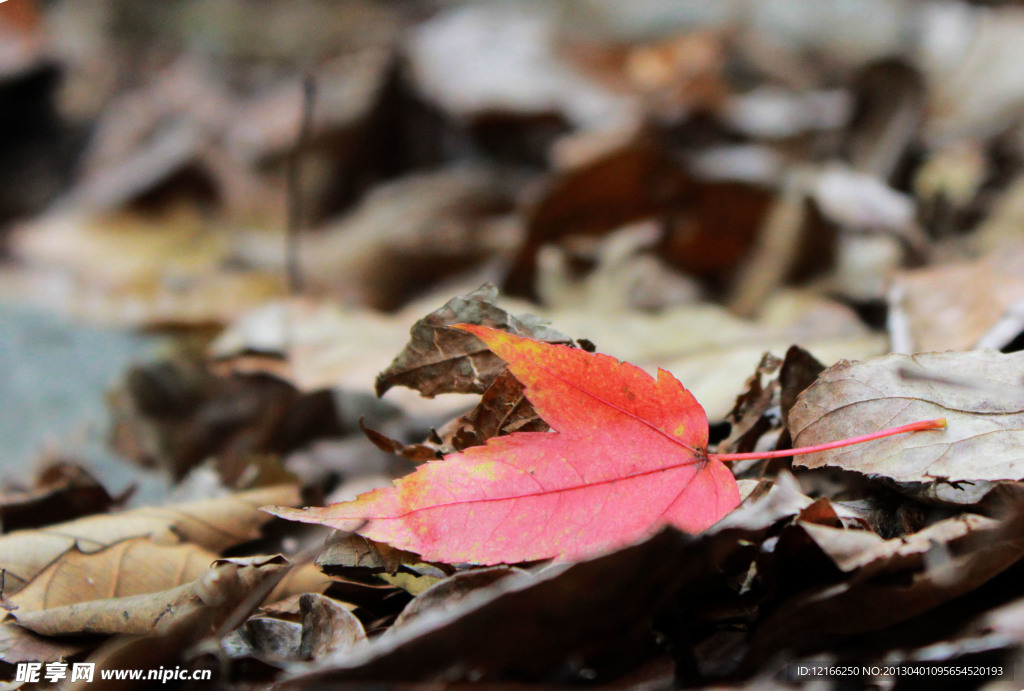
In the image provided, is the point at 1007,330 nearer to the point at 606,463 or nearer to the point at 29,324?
the point at 606,463

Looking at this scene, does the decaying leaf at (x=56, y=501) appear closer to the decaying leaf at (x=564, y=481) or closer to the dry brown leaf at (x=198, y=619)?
the dry brown leaf at (x=198, y=619)

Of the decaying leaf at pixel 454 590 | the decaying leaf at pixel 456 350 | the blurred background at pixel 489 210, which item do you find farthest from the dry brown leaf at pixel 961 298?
the decaying leaf at pixel 454 590

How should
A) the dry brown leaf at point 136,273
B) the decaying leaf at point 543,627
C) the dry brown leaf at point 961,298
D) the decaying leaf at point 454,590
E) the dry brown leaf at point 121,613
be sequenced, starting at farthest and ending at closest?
the dry brown leaf at point 136,273
the dry brown leaf at point 961,298
the dry brown leaf at point 121,613
the decaying leaf at point 454,590
the decaying leaf at point 543,627

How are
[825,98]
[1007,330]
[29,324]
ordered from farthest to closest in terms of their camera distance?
1. [825,98]
2. [29,324]
3. [1007,330]

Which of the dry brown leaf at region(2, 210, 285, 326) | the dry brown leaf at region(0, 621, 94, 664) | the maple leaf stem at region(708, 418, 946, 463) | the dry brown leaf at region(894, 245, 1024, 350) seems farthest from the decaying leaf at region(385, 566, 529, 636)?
the dry brown leaf at region(2, 210, 285, 326)

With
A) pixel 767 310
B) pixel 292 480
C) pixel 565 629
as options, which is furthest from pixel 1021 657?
pixel 767 310

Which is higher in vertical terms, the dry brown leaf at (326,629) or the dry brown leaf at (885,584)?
the dry brown leaf at (885,584)
